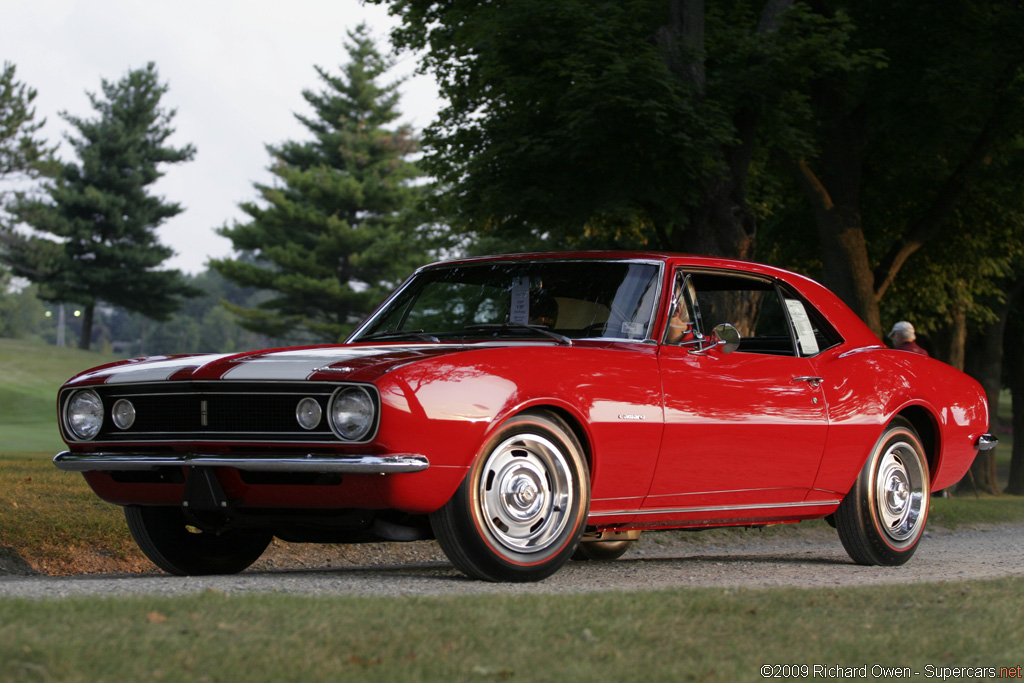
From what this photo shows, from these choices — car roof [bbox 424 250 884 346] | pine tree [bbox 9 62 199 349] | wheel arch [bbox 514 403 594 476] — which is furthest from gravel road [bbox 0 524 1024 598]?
pine tree [bbox 9 62 199 349]

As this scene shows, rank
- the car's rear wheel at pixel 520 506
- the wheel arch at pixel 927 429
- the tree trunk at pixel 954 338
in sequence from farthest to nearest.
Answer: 1. the tree trunk at pixel 954 338
2. the wheel arch at pixel 927 429
3. the car's rear wheel at pixel 520 506

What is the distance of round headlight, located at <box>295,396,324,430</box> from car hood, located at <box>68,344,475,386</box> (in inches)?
4.3

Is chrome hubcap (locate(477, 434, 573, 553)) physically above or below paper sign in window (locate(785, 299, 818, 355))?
below

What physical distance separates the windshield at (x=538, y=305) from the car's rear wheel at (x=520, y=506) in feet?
2.24

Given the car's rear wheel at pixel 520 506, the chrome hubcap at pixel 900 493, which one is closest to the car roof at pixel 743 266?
the chrome hubcap at pixel 900 493

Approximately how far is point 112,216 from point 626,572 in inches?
2489

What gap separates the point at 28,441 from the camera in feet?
79.0

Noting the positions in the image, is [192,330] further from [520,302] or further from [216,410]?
[216,410]

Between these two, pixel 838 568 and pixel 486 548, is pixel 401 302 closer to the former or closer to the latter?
pixel 486 548

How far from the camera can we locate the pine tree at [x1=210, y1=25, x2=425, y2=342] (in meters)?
63.5

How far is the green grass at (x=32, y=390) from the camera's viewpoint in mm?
24438

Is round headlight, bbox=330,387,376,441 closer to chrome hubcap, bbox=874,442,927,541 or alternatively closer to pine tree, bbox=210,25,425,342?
chrome hubcap, bbox=874,442,927,541

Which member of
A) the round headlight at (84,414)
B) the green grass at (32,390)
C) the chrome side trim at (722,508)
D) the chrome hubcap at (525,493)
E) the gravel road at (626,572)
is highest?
the round headlight at (84,414)

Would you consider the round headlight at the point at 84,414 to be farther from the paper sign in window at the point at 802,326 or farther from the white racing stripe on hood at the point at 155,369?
the paper sign in window at the point at 802,326
